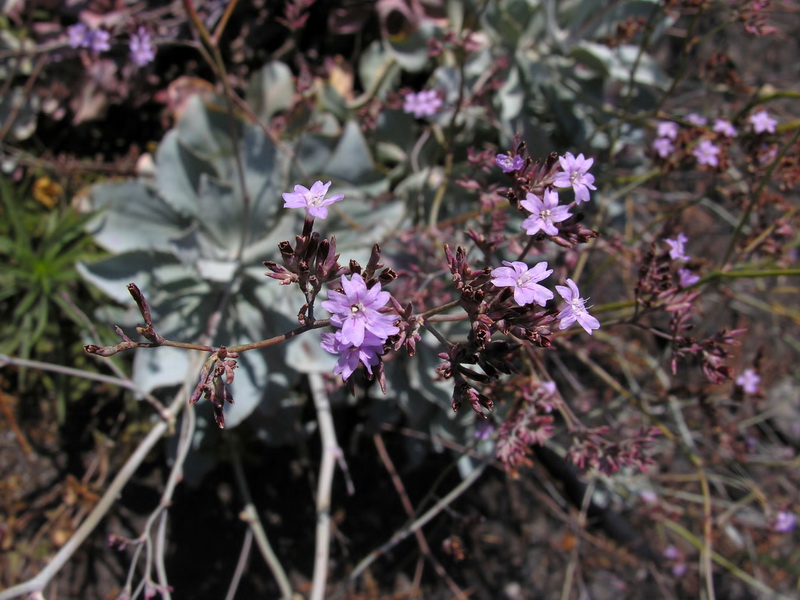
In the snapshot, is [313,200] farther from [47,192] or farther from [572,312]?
[47,192]

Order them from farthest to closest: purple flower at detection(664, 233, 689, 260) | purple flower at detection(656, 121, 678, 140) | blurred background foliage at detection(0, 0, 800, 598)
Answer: blurred background foliage at detection(0, 0, 800, 598) < purple flower at detection(656, 121, 678, 140) < purple flower at detection(664, 233, 689, 260)

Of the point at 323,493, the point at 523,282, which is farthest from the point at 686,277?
the point at 323,493

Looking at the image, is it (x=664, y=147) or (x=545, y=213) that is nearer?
(x=545, y=213)

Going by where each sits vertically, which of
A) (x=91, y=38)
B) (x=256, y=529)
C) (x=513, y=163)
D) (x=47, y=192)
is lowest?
(x=256, y=529)

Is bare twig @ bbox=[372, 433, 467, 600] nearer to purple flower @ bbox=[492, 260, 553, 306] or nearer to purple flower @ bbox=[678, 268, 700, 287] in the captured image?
purple flower @ bbox=[678, 268, 700, 287]

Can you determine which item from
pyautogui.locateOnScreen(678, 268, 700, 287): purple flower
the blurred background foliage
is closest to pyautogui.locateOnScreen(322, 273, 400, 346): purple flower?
the blurred background foliage

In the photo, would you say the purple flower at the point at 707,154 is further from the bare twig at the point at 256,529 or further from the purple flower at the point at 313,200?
the bare twig at the point at 256,529
